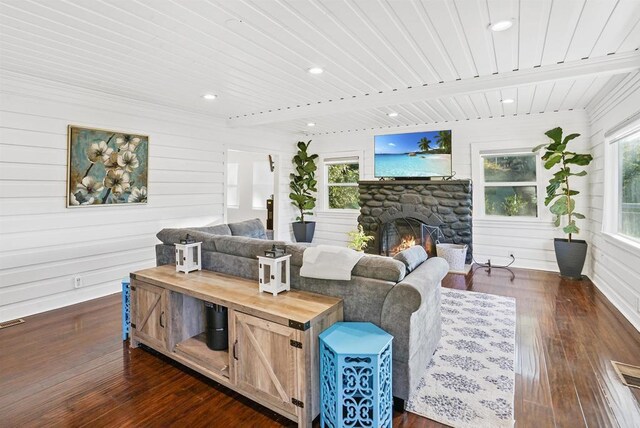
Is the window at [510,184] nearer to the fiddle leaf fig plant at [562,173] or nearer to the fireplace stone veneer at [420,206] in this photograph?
the fiddle leaf fig plant at [562,173]

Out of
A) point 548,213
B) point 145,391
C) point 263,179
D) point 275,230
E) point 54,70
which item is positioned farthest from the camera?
point 263,179

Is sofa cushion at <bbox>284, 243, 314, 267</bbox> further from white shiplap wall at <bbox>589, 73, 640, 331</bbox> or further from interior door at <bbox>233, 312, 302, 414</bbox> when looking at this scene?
white shiplap wall at <bbox>589, 73, 640, 331</bbox>

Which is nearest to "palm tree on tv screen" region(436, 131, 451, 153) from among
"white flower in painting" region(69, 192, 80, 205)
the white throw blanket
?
the white throw blanket

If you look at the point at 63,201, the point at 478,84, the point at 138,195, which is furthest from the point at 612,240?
the point at 63,201

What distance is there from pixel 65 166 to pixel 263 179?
509cm

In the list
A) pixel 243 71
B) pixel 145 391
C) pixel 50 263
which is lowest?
pixel 145 391

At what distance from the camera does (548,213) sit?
522cm

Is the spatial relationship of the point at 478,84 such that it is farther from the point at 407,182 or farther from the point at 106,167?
the point at 106,167

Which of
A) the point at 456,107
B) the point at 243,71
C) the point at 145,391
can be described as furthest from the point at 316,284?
the point at 456,107

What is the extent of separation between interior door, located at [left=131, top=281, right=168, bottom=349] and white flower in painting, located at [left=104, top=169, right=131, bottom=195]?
2028 mm

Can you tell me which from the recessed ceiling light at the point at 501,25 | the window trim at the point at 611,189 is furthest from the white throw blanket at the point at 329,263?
the window trim at the point at 611,189

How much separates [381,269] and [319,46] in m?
1.89

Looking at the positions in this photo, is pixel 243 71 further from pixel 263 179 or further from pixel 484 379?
pixel 263 179

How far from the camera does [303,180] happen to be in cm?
706
